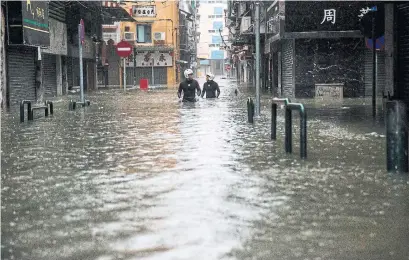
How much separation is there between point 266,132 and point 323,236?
8.69m

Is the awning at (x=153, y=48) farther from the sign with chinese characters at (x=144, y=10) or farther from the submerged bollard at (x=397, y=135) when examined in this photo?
the submerged bollard at (x=397, y=135)

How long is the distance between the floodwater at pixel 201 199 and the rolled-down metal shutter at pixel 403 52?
223 inches

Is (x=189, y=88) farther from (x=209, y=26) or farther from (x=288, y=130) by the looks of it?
(x=209, y=26)

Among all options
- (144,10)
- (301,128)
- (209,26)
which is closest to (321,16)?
(301,128)

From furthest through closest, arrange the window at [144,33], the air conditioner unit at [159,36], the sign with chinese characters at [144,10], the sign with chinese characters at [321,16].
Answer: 1. the air conditioner unit at [159,36]
2. the window at [144,33]
3. the sign with chinese characters at [144,10]
4. the sign with chinese characters at [321,16]

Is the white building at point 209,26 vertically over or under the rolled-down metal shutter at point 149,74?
over

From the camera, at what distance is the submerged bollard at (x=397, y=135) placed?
7.95 meters

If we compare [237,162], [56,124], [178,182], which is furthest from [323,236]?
[56,124]

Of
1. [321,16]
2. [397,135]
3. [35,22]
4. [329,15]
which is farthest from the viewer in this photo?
[321,16]

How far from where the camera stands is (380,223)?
549cm

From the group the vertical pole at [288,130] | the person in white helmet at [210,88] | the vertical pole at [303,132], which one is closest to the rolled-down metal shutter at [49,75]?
the person in white helmet at [210,88]

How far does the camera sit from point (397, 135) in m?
8.01

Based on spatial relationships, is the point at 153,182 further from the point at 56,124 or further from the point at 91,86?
the point at 91,86

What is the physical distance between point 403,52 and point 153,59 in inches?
2127
